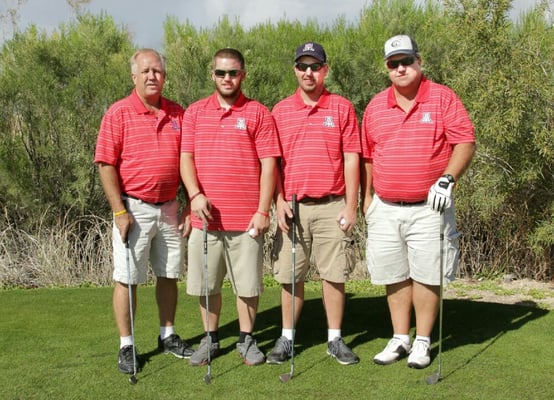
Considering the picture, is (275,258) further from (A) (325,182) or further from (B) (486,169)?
(B) (486,169)

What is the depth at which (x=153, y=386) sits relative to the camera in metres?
4.29

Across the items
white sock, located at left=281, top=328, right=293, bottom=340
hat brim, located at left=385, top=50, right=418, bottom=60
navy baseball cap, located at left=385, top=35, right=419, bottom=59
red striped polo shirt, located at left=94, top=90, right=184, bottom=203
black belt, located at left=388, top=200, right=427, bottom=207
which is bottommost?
white sock, located at left=281, top=328, right=293, bottom=340

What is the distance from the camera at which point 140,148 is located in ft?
14.8

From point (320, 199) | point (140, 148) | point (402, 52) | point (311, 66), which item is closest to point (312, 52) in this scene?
point (311, 66)

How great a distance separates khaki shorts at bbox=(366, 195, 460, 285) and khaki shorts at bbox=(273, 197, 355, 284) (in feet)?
0.64

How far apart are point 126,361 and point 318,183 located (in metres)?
1.62

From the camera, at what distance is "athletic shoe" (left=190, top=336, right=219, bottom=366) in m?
4.63

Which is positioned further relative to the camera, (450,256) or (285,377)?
(450,256)

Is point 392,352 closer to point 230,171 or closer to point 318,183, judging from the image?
point 318,183

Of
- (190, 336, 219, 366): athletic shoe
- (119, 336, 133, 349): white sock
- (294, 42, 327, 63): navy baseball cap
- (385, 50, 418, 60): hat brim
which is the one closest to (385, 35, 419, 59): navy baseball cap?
(385, 50, 418, 60): hat brim

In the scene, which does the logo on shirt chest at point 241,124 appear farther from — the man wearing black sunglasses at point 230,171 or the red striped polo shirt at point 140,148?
the red striped polo shirt at point 140,148

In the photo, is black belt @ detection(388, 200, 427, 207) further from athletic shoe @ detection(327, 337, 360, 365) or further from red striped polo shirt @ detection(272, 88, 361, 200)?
athletic shoe @ detection(327, 337, 360, 365)

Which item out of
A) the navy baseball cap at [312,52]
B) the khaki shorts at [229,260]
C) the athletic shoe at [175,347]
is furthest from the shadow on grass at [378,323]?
the navy baseball cap at [312,52]

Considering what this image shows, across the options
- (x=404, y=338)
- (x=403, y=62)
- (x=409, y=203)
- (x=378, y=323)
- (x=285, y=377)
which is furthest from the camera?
(x=378, y=323)
